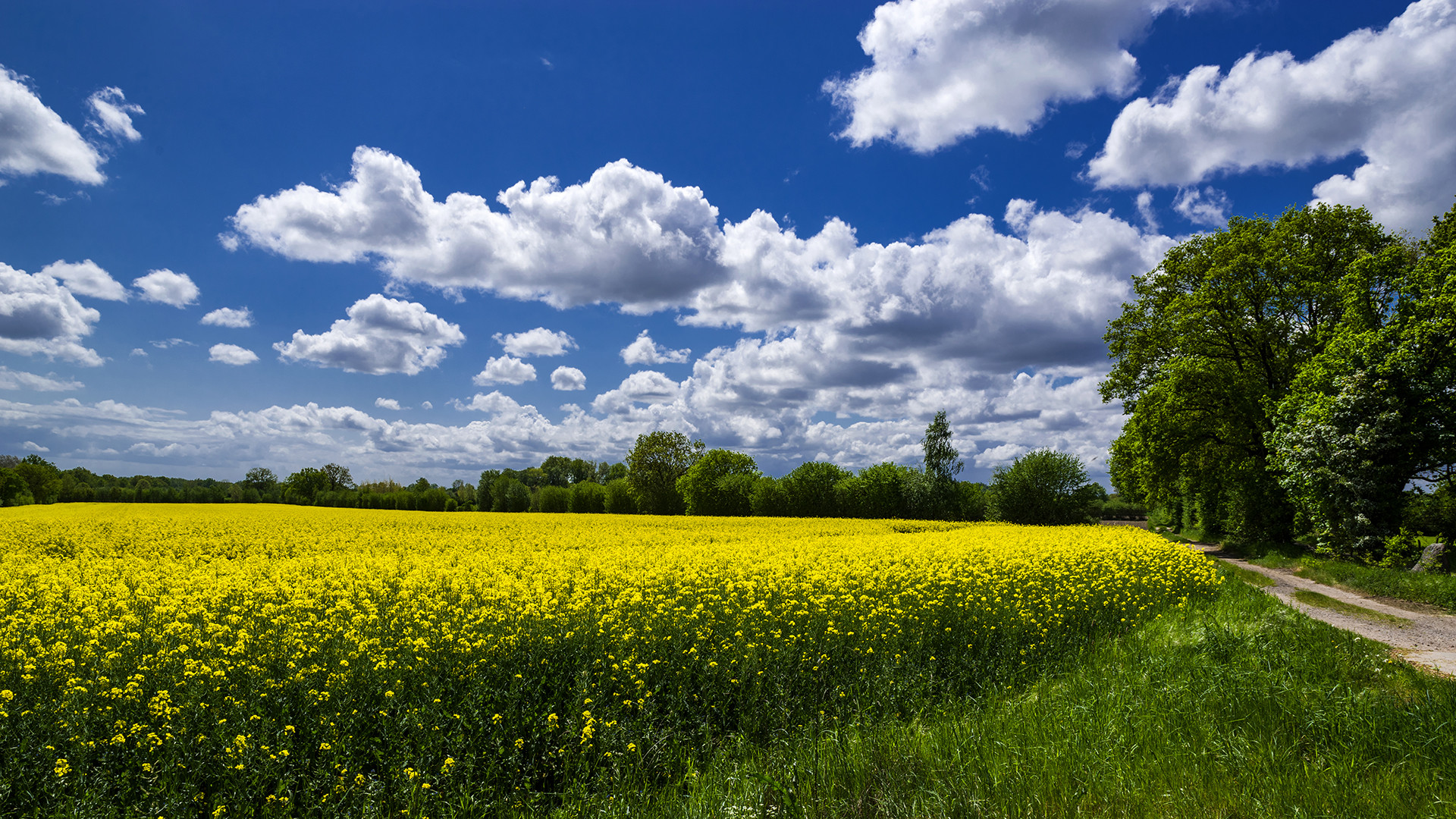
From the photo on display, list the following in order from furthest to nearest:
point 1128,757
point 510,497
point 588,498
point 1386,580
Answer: point 510,497, point 588,498, point 1386,580, point 1128,757

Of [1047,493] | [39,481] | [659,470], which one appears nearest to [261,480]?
[39,481]

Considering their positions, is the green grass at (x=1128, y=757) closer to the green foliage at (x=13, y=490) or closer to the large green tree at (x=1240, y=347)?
the large green tree at (x=1240, y=347)

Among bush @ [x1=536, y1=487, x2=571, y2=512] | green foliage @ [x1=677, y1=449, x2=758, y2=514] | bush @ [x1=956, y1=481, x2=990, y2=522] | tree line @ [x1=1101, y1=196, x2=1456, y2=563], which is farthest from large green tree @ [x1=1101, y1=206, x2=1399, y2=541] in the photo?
bush @ [x1=536, y1=487, x2=571, y2=512]

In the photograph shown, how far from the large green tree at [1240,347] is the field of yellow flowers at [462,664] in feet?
55.2

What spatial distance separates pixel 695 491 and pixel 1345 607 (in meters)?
56.7

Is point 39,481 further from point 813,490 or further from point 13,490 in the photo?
point 813,490

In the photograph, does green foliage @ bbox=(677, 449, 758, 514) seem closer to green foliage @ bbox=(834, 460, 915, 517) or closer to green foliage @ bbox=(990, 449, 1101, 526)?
green foliage @ bbox=(834, 460, 915, 517)

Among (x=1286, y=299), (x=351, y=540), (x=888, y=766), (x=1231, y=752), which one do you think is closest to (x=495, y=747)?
(x=888, y=766)

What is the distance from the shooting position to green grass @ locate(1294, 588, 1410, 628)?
497 inches

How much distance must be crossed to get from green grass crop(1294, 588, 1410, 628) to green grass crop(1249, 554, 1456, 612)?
1.26 meters

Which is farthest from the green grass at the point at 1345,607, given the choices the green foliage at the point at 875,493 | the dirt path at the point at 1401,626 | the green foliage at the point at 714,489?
the green foliage at the point at 714,489

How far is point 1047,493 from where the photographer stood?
44656 millimetres

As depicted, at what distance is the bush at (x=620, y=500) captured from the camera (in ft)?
246

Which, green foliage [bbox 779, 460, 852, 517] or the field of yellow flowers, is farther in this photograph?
green foliage [bbox 779, 460, 852, 517]
